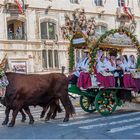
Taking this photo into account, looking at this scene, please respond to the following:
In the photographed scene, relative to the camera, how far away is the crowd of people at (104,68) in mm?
14602

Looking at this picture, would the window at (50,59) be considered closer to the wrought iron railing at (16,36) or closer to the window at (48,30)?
the window at (48,30)

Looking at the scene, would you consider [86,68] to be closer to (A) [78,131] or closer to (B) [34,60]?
(A) [78,131]

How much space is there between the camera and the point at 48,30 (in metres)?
35.6

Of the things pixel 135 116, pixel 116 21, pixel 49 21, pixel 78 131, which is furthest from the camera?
pixel 116 21

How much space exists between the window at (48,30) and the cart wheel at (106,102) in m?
20.9

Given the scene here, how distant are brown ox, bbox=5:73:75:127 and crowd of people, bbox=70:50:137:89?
3.08 ft

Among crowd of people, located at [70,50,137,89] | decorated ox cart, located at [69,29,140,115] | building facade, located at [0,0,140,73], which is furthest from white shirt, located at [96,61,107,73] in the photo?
building facade, located at [0,0,140,73]

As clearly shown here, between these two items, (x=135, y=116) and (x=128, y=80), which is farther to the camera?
(x=128, y=80)

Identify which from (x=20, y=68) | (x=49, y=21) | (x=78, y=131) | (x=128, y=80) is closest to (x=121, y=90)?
(x=128, y=80)

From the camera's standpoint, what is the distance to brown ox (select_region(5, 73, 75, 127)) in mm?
12875

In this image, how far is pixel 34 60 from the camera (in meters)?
34.0

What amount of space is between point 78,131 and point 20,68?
884 inches

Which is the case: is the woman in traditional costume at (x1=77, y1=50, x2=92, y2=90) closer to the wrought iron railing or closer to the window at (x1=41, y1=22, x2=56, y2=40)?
the wrought iron railing

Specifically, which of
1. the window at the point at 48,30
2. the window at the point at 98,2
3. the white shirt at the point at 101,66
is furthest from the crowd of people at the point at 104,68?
the window at the point at 98,2
